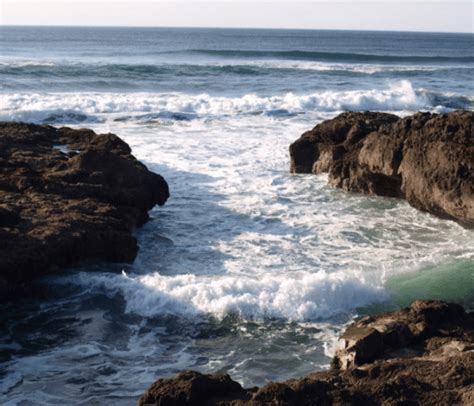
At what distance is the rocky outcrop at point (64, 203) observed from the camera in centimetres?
923

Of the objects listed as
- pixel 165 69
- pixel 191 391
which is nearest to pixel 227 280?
pixel 191 391

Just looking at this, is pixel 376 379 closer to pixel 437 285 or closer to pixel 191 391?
pixel 191 391

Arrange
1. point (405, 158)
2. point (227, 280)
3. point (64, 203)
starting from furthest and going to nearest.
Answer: point (405, 158)
point (64, 203)
point (227, 280)

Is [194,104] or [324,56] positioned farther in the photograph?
[324,56]

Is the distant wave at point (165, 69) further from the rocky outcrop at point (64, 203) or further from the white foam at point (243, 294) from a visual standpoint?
the white foam at point (243, 294)

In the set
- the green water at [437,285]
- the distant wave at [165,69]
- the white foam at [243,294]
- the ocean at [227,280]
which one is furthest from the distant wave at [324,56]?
the white foam at [243,294]

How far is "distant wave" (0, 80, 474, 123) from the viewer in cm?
2508

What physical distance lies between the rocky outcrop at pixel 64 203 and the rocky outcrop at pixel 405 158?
3.79 m

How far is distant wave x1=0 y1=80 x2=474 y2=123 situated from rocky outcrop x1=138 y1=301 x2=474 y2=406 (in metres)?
18.1

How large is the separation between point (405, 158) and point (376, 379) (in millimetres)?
7654

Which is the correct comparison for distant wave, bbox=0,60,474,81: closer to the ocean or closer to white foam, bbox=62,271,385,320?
the ocean

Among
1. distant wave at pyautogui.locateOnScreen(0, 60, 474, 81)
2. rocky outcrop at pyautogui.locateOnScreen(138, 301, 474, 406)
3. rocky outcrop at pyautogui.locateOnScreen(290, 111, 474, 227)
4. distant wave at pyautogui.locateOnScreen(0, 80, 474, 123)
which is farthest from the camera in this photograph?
distant wave at pyautogui.locateOnScreen(0, 60, 474, 81)

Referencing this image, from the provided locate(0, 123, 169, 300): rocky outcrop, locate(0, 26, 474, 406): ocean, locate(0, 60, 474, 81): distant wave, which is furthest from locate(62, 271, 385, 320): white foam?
locate(0, 60, 474, 81): distant wave

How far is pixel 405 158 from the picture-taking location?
12930 millimetres
